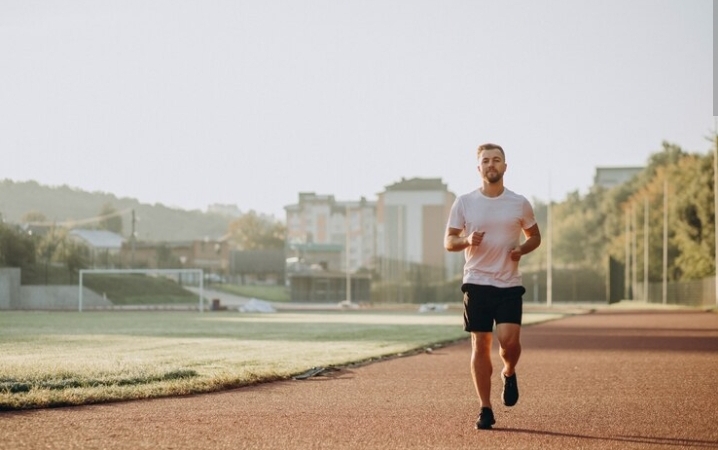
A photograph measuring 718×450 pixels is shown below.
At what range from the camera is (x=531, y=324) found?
1310 inches

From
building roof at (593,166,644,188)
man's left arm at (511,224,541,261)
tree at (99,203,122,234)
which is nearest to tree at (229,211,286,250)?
tree at (99,203,122,234)

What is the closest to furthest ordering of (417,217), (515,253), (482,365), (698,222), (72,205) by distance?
(515,253), (482,365), (698,222), (417,217), (72,205)

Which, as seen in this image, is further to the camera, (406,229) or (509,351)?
(406,229)

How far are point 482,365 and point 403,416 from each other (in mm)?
991

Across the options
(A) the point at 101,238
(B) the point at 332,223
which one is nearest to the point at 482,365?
(A) the point at 101,238

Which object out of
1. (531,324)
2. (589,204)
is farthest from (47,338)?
(589,204)

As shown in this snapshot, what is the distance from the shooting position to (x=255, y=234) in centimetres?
15000

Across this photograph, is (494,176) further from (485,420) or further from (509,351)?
(485,420)

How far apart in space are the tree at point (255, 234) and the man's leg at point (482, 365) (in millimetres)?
141646

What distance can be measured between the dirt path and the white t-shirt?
3.59 ft

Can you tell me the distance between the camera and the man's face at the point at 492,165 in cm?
751

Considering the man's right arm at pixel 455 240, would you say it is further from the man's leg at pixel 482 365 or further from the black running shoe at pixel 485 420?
the black running shoe at pixel 485 420

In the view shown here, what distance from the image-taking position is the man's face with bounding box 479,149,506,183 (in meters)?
7.51

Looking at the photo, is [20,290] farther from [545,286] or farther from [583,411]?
[583,411]
